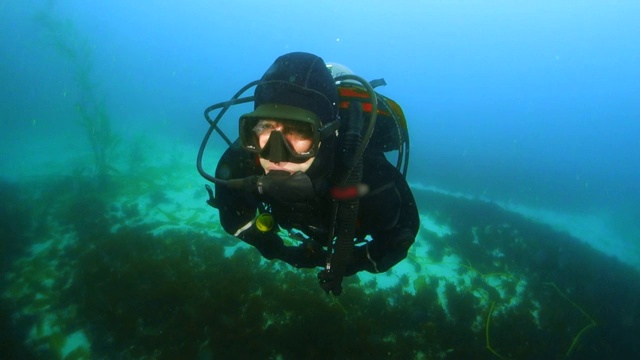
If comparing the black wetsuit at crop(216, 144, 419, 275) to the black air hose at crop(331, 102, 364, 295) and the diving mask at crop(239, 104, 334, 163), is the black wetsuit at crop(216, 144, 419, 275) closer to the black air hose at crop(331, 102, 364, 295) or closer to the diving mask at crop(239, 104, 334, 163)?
the black air hose at crop(331, 102, 364, 295)

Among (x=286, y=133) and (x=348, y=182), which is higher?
(x=286, y=133)

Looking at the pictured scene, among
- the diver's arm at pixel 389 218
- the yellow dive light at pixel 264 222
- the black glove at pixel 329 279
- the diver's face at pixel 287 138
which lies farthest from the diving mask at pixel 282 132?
the black glove at pixel 329 279

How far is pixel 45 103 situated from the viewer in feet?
142

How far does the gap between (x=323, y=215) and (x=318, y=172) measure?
677mm

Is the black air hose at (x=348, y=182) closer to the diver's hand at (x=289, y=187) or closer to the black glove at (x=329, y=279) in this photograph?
the black glove at (x=329, y=279)

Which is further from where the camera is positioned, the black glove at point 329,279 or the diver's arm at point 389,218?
the black glove at point 329,279

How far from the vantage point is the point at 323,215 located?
10.7 feet

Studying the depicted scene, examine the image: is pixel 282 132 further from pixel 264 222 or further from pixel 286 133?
pixel 264 222

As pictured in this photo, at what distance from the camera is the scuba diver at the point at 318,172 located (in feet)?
8.17

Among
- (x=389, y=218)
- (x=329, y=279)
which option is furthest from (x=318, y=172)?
(x=329, y=279)

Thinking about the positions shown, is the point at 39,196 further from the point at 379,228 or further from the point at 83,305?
the point at 379,228

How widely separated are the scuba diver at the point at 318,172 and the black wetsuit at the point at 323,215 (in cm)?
1

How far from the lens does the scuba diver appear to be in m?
2.49

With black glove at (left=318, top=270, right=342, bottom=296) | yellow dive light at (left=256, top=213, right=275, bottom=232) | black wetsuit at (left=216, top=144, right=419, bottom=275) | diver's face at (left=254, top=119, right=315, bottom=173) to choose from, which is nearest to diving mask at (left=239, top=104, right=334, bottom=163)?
diver's face at (left=254, top=119, right=315, bottom=173)
